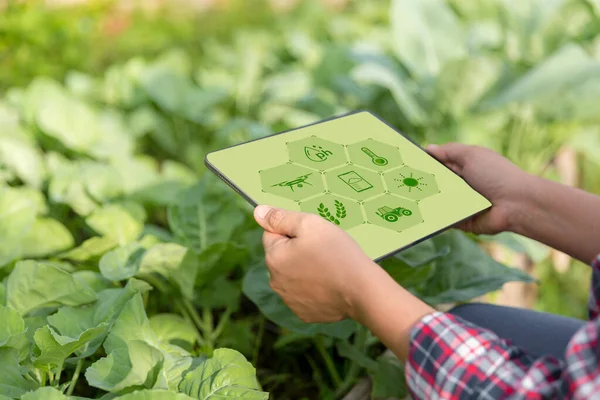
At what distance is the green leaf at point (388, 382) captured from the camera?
4.50 feet

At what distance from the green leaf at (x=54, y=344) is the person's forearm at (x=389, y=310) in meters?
0.47

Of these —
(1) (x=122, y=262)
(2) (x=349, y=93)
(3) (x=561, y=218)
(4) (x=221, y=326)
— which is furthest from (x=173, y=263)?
(2) (x=349, y=93)

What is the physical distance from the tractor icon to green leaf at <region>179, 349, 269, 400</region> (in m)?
0.36

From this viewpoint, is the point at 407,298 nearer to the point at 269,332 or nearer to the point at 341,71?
the point at 269,332

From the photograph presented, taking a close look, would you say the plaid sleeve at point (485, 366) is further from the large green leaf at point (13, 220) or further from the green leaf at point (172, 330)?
the large green leaf at point (13, 220)

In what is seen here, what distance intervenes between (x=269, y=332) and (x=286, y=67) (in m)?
1.58

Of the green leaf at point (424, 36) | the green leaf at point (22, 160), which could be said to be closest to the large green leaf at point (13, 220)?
the green leaf at point (22, 160)

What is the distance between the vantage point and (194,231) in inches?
64.6

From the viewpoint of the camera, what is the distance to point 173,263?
1.41m

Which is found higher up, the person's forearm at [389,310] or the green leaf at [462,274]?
the person's forearm at [389,310]

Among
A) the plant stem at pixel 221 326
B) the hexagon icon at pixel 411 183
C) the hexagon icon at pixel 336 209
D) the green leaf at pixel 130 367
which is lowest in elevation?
the plant stem at pixel 221 326

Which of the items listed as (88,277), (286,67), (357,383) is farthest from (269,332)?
(286,67)

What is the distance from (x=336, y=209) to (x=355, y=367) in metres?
0.47

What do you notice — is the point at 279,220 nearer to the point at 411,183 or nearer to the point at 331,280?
the point at 331,280
